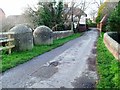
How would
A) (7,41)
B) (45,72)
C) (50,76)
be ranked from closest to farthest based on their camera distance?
(50,76) < (45,72) < (7,41)

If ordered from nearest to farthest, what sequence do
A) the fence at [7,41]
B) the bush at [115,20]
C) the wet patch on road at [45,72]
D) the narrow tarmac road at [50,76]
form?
the narrow tarmac road at [50,76] < the wet patch on road at [45,72] < the fence at [7,41] < the bush at [115,20]

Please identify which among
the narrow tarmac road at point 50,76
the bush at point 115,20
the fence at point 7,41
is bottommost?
the narrow tarmac road at point 50,76

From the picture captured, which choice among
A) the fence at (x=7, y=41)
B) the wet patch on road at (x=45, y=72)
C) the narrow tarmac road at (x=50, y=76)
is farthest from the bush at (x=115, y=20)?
the wet patch on road at (x=45, y=72)

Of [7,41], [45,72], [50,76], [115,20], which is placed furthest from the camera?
[115,20]

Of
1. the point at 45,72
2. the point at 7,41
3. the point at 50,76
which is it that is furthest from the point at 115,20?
the point at 50,76

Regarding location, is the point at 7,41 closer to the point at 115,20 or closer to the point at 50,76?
the point at 50,76

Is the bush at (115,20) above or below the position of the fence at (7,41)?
above

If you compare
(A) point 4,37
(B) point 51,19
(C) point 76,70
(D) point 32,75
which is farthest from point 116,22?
(D) point 32,75

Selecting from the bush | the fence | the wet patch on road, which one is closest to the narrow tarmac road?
the wet patch on road

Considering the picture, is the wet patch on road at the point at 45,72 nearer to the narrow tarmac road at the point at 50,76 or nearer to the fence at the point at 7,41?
the narrow tarmac road at the point at 50,76

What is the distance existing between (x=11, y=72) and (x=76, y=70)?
2.69m

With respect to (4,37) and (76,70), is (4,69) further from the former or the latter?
(4,37)

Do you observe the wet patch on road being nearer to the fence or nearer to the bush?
the fence

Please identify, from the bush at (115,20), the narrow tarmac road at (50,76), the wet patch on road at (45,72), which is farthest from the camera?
the bush at (115,20)
